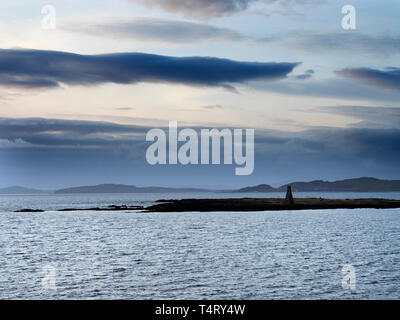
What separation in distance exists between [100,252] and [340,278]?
28.7 m

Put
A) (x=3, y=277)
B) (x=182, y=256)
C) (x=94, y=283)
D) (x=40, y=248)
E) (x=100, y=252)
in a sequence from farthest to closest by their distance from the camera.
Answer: (x=40, y=248), (x=100, y=252), (x=182, y=256), (x=3, y=277), (x=94, y=283)

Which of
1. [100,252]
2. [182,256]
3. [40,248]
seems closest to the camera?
[182,256]

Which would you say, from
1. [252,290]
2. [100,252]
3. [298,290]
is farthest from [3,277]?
[298,290]

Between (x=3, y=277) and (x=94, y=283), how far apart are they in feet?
28.4

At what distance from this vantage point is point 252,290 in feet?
107

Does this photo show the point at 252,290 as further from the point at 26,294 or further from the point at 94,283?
the point at 26,294

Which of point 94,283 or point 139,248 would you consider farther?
point 139,248

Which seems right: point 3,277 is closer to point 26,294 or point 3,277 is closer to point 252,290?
point 26,294

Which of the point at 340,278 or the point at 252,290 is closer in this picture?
the point at 252,290

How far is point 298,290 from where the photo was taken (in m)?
32.5
